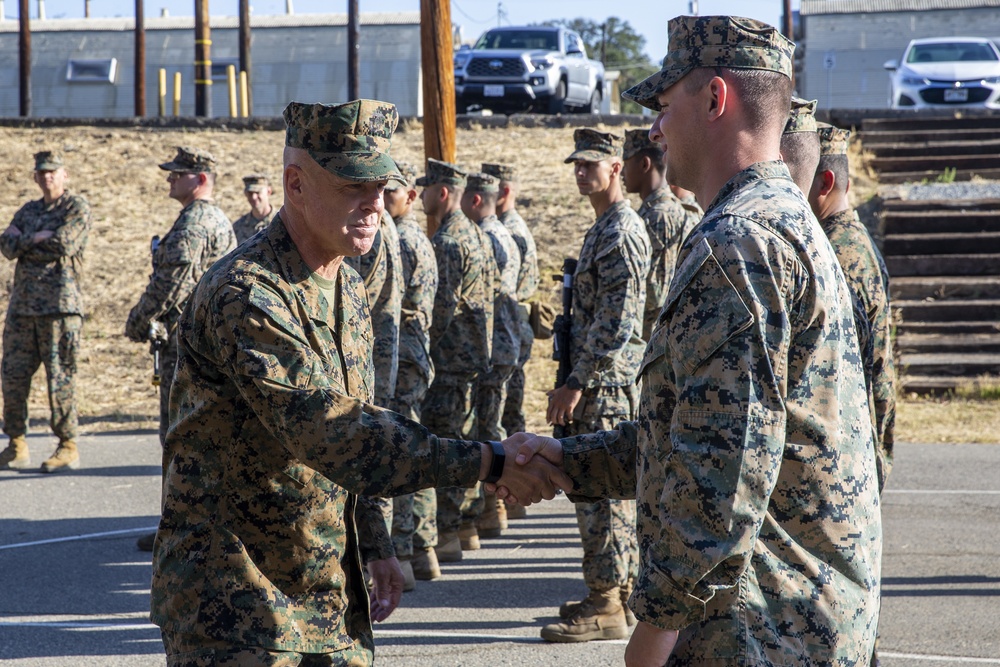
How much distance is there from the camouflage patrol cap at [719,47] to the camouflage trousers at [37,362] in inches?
330

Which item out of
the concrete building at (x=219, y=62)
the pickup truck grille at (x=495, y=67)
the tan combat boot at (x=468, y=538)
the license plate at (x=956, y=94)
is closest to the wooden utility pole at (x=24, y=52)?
the concrete building at (x=219, y=62)

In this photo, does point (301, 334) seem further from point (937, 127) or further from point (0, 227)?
point (937, 127)

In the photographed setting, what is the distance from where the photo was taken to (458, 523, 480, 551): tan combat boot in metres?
7.68

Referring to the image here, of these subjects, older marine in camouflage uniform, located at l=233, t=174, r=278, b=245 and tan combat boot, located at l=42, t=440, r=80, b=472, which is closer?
tan combat boot, located at l=42, t=440, r=80, b=472

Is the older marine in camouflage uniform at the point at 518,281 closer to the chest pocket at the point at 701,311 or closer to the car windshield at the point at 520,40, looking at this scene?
the chest pocket at the point at 701,311

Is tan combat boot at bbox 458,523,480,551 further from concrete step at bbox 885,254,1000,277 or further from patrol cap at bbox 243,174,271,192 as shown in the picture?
concrete step at bbox 885,254,1000,277

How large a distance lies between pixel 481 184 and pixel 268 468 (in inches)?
247

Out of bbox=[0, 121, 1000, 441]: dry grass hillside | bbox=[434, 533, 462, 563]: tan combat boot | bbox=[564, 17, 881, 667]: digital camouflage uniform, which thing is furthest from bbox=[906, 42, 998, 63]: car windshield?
bbox=[564, 17, 881, 667]: digital camouflage uniform

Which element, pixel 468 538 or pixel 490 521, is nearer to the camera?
pixel 468 538

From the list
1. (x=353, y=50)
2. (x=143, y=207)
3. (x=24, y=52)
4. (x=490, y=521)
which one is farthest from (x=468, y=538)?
(x=24, y=52)

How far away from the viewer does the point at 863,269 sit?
4898 millimetres

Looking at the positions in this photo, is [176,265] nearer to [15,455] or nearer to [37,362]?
[37,362]

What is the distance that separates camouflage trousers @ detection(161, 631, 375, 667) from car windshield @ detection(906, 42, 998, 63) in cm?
2286

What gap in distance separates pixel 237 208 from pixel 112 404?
552 centimetres
